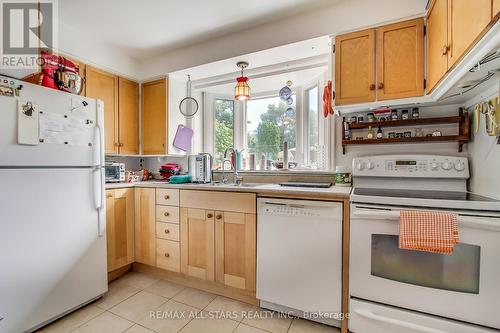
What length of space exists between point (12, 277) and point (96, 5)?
207 cm

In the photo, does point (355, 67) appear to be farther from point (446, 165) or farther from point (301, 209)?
point (301, 209)

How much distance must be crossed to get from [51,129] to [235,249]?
1.55 meters

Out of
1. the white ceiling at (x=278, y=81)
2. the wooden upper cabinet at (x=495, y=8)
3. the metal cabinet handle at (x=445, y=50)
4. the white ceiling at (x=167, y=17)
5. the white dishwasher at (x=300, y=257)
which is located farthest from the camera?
the white ceiling at (x=278, y=81)

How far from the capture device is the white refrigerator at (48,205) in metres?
1.35

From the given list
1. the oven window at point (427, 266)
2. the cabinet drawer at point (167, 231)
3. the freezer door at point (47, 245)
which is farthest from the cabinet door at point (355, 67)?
the freezer door at point (47, 245)

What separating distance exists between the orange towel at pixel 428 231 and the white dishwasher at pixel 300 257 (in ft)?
1.17

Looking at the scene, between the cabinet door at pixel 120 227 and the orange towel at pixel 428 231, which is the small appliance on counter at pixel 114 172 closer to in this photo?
the cabinet door at pixel 120 227

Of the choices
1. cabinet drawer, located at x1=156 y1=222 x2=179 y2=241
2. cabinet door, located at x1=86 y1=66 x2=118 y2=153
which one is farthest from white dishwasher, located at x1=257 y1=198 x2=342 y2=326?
cabinet door, located at x1=86 y1=66 x2=118 y2=153

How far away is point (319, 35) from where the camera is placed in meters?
1.88

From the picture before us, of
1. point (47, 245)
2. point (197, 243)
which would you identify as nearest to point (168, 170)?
point (197, 243)

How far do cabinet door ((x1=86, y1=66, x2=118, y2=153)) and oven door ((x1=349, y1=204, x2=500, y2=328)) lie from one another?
2.49 m

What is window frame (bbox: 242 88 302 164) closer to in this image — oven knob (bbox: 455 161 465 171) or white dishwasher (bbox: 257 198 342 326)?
white dishwasher (bbox: 257 198 342 326)

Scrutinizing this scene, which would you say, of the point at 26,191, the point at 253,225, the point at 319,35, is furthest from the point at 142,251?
the point at 319,35

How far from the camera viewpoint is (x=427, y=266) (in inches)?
49.4
